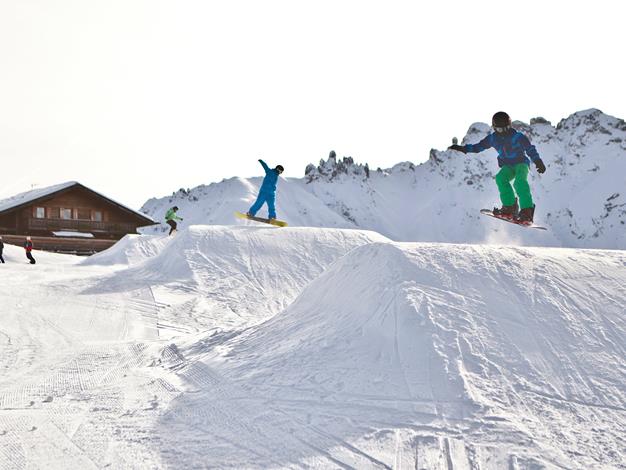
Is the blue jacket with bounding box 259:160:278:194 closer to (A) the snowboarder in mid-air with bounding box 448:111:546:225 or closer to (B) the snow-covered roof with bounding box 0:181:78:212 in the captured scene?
(A) the snowboarder in mid-air with bounding box 448:111:546:225

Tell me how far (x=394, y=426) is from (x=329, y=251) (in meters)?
11.4

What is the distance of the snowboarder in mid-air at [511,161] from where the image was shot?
7.91m

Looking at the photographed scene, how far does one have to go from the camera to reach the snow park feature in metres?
3.64

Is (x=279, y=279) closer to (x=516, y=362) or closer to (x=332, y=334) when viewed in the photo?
(x=332, y=334)

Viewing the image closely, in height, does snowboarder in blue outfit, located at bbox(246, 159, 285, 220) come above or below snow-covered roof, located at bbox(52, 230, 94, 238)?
above

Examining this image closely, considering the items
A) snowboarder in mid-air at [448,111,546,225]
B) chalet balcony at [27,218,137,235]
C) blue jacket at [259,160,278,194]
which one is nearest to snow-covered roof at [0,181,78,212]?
chalet balcony at [27,218,137,235]

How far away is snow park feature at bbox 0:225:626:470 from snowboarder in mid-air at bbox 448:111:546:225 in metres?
1.31

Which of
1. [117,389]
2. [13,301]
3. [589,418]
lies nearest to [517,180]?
[589,418]

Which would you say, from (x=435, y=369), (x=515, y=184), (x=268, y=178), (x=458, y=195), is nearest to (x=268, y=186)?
(x=268, y=178)

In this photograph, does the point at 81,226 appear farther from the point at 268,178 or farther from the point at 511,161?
the point at 511,161

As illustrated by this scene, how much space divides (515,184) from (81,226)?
30.8 meters

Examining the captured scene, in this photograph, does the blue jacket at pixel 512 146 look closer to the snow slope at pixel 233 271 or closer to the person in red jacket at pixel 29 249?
the snow slope at pixel 233 271

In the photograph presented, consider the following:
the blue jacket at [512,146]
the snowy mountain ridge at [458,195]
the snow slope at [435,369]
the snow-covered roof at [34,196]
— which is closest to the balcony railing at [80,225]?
the snow-covered roof at [34,196]

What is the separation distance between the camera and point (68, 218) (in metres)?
33.4
